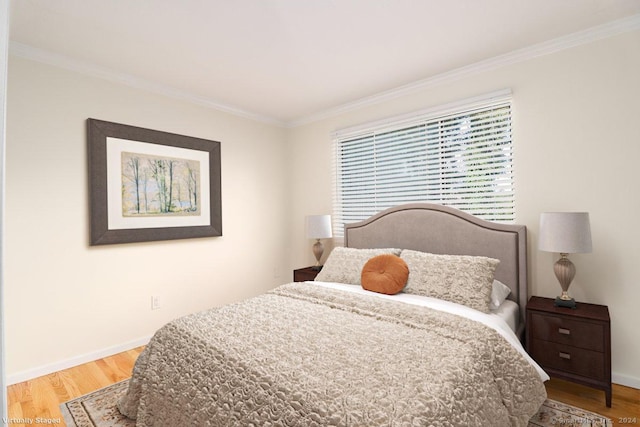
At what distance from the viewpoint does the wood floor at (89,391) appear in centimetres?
199

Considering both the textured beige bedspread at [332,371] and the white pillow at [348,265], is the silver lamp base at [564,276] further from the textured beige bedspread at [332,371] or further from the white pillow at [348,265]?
the white pillow at [348,265]

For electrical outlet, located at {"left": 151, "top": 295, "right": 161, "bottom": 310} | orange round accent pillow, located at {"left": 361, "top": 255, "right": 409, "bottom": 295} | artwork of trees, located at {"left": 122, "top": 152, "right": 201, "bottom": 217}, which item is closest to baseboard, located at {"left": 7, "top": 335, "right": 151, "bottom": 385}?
electrical outlet, located at {"left": 151, "top": 295, "right": 161, "bottom": 310}

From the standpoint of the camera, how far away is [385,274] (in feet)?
8.36

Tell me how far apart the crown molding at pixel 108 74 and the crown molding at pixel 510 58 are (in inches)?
52.9

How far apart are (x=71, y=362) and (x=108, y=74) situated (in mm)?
2364

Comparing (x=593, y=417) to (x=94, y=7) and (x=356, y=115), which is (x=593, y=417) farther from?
(x=94, y=7)

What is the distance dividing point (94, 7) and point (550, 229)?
3.14 m

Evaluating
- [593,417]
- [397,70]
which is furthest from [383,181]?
[593,417]

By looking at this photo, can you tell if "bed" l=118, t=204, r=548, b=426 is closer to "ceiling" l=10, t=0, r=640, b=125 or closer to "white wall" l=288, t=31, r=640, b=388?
"white wall" l=288, t=31, r=640, b=388

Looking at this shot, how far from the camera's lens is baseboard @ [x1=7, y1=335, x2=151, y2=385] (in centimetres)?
241

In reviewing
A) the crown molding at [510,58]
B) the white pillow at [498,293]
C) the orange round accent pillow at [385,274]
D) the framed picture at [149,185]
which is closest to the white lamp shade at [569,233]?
the white pillow at [498,293]

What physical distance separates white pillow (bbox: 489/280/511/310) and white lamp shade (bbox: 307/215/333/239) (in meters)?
1.69

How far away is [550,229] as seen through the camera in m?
2.20

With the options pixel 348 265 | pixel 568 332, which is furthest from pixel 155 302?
pixel 568 332
